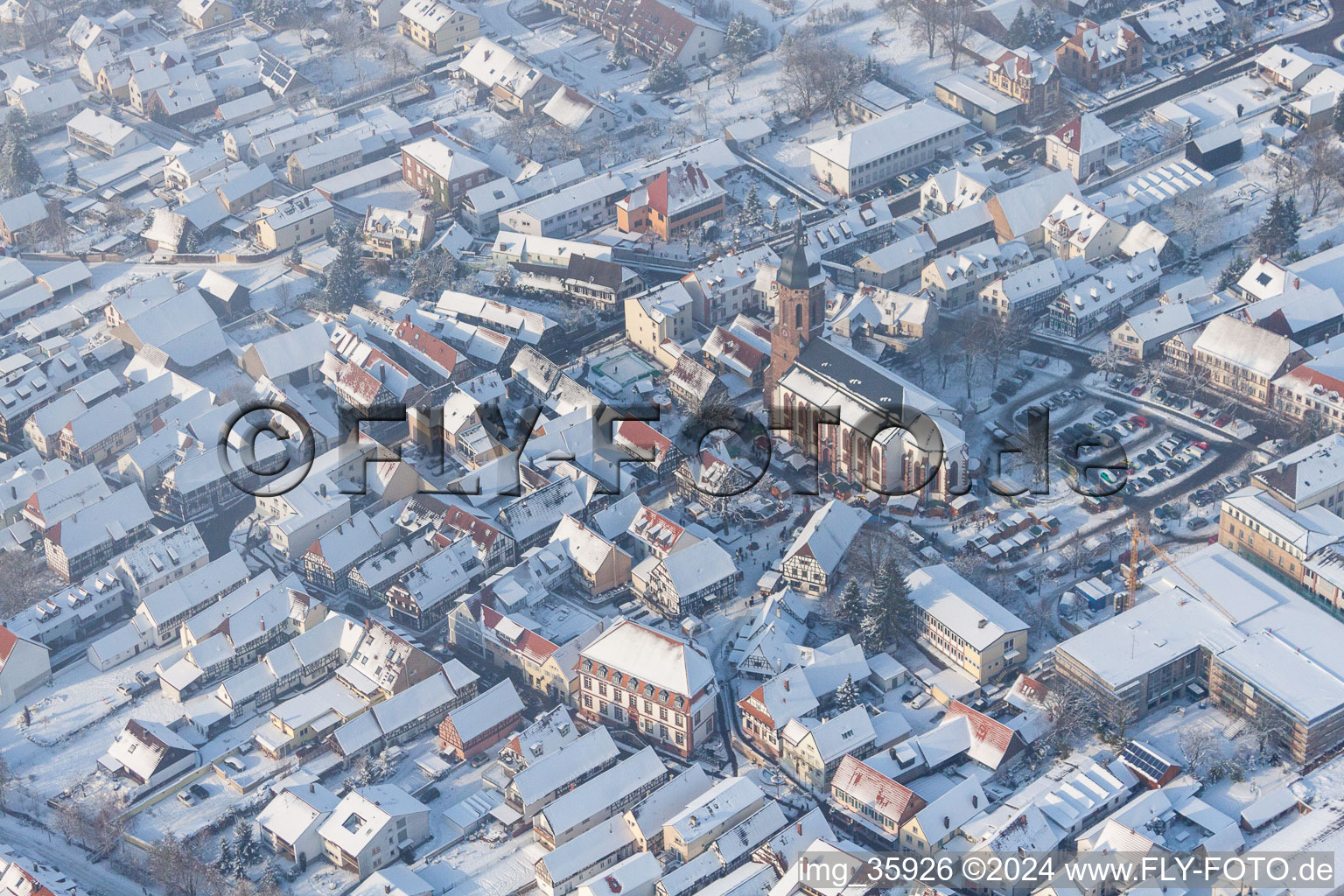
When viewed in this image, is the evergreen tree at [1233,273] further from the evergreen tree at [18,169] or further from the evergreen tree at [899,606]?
the evergreen tree at [18,169]

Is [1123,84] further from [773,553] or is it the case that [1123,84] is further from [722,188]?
[773,553]

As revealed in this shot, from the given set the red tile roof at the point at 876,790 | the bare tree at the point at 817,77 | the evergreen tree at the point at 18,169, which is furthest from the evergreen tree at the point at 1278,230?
the evergreen tree at the point at 18,169

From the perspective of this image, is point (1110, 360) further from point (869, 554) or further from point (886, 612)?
point (886, 612)

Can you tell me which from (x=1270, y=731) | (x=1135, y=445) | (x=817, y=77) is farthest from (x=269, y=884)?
(x=817, y=77)

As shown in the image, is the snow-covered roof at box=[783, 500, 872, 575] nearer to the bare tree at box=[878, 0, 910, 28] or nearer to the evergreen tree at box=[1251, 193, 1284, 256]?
the evergreen tree at box=[1251, 193, 1284, 256]

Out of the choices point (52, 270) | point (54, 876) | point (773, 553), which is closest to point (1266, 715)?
point (773, 553)

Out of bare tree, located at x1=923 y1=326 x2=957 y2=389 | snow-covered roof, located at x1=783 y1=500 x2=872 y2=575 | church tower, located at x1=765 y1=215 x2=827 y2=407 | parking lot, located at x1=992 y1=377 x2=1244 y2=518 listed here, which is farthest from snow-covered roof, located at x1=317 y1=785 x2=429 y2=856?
bare tree, located at x1=923 y1=326 x2=957 y2=389
